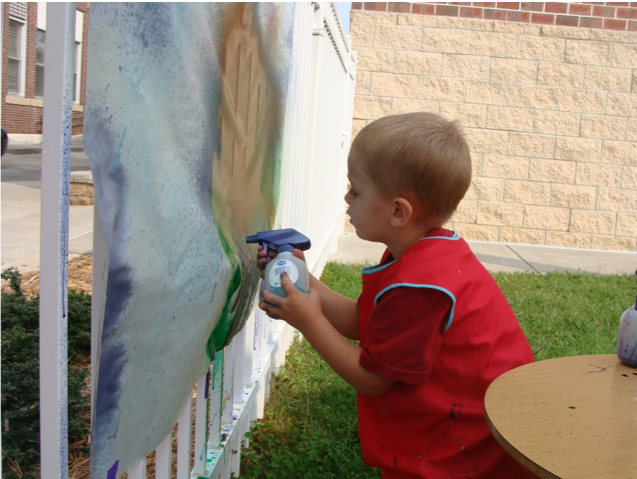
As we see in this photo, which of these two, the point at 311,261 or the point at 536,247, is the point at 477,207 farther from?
the point at 311,261

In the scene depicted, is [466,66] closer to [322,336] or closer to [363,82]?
[363,82]

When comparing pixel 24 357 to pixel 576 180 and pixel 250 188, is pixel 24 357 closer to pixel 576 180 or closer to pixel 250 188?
pixel 250 188

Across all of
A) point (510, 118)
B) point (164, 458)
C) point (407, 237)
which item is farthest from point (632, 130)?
point (164, 458)

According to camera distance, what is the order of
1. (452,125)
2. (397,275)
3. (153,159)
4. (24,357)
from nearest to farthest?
(153,159) → (397,275) → (452,125) → (24,357)

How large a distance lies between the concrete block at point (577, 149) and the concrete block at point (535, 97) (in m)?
0.48

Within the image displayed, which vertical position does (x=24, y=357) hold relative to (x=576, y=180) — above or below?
below

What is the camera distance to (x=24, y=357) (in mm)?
2172

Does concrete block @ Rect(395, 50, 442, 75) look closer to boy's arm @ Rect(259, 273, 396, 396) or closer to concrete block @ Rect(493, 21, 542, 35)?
concrete block @ Rect(493, 21, 542, 35)

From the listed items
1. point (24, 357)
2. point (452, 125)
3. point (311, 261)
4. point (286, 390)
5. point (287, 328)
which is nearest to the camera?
point (452, 125)

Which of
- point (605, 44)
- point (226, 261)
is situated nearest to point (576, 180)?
point (605, 44)

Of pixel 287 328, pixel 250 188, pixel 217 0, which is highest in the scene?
pixel 217 0

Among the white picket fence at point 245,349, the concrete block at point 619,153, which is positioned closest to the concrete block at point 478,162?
the concrete block at point 619,153

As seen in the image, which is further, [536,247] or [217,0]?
[536,247]

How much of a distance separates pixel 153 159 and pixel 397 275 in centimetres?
68
